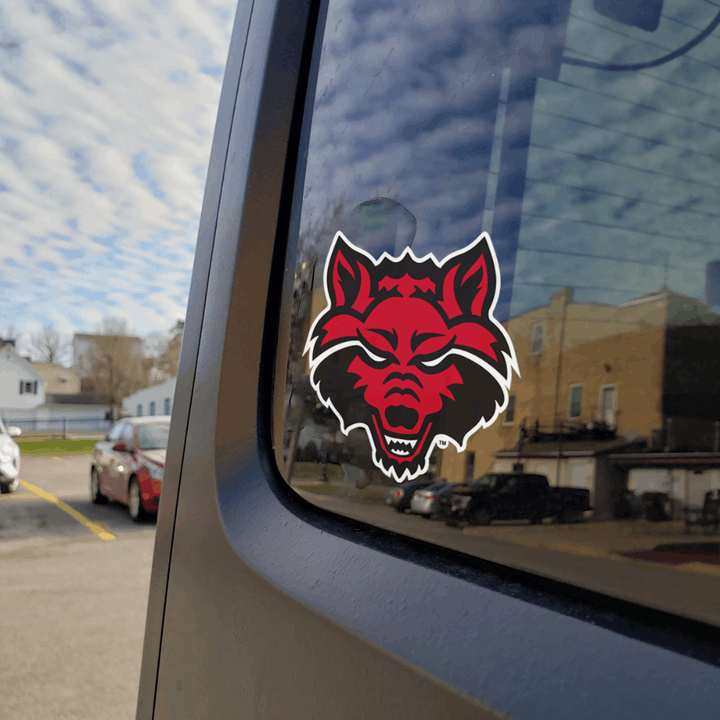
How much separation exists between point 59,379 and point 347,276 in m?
64.4

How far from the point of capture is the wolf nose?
0.82 m

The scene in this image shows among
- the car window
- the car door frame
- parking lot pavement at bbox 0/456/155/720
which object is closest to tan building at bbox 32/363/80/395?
the car window

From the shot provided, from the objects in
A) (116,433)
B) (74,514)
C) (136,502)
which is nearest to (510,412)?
(136,502)

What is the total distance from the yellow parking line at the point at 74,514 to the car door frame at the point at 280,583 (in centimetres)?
731

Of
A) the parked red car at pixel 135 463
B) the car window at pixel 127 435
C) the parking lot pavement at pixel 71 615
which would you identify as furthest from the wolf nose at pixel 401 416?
the car window at pixel 127 435

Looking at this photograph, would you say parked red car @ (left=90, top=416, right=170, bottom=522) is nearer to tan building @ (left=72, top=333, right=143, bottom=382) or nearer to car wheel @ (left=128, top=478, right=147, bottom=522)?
car wheel @ (left=128, top=478, right=147, bottom=522)

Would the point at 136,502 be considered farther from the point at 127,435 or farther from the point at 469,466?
the point at 469,466

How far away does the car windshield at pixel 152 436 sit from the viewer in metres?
8.70

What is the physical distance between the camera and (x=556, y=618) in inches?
24.0

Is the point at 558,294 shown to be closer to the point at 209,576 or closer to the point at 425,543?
the point at 425,543

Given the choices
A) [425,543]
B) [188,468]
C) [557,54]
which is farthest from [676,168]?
[188,468]

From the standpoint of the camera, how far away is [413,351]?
0.80 m

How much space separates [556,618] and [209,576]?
603mm

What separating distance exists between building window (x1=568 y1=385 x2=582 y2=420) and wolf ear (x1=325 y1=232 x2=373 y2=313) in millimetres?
305
